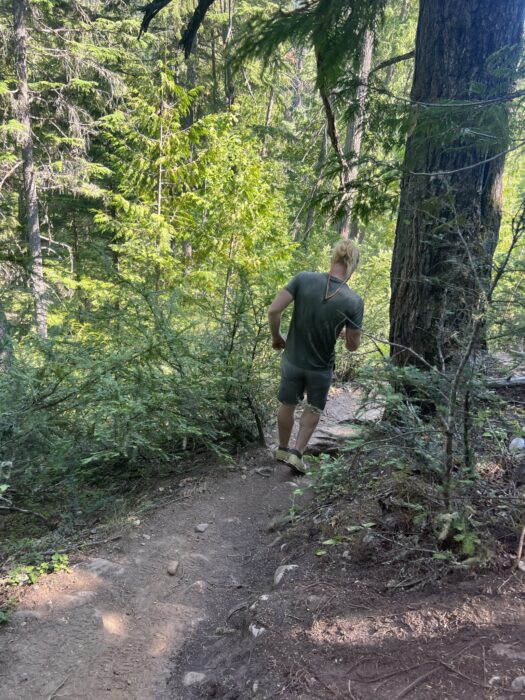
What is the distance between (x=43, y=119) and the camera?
12.6m

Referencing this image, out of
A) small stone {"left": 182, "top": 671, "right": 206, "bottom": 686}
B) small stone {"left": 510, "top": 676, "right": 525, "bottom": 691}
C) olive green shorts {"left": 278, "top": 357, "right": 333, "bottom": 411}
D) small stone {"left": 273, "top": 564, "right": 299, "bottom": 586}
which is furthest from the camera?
olive green shorts {"left": 278, "top": 357, "right": 333, "bottom": 411}

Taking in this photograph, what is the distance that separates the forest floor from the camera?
1.77 m

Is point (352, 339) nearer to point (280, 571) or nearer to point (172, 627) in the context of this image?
point (280, 571)

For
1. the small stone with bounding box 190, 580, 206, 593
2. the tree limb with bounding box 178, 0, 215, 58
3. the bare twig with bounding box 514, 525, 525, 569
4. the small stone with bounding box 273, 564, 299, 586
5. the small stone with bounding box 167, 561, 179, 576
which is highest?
the tree limb with bounding box 178, 0, 215, 58

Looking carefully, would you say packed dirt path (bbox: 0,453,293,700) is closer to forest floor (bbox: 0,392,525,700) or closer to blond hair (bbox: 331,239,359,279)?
forest floor (bbox: 0,392,525,700)

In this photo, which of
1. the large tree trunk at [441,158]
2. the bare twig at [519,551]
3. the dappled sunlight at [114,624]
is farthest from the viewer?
the large tree trunk at [441,158]

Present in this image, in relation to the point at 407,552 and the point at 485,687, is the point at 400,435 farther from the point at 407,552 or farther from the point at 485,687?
the point at 485,687

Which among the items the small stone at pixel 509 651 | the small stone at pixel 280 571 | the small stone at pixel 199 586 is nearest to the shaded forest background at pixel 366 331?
the small stone at pixel 509 651

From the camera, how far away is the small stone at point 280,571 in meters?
2.72

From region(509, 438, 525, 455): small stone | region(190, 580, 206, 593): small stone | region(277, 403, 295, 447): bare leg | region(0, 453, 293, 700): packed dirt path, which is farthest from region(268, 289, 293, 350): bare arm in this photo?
region(190, 580, 206, 593): small stone

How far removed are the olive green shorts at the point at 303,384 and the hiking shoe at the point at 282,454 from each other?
A: 0.49 metres

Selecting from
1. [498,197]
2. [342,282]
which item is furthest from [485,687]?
[498,197]

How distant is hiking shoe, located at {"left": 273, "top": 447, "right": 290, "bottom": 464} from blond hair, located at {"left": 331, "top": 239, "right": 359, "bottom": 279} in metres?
1.81

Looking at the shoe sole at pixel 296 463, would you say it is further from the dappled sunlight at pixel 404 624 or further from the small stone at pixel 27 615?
the small stone at pixel 27 615
